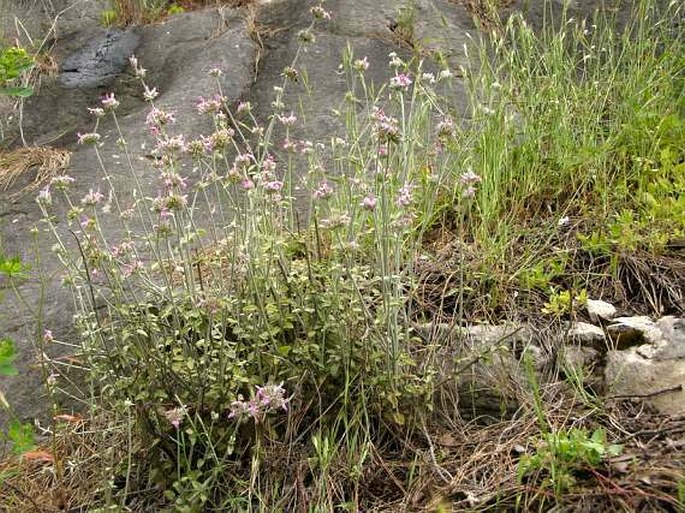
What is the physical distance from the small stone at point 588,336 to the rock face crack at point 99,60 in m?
3.93

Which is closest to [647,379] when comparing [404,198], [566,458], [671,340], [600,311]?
[671,340]

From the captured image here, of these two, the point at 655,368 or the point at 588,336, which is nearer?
the point at 655,368

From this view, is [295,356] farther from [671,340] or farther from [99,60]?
[99,60]

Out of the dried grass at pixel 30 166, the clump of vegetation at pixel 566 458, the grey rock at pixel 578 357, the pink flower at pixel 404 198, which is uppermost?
the pink flower at pixel 404 198

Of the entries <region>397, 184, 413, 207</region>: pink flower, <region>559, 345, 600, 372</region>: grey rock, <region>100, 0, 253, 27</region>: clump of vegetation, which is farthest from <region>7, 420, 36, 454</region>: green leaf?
<region>100, 0, 253, 27</region>: clump of vegetation

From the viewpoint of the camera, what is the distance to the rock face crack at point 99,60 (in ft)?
16.9

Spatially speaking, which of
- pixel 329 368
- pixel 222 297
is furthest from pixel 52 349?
pixel 329 368

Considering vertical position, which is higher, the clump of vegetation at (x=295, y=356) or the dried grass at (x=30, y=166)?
the clump of vegetation at (x=295, y=356)

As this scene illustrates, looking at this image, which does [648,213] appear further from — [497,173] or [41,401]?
[41,401]

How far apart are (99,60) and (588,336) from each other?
4251 millimetres

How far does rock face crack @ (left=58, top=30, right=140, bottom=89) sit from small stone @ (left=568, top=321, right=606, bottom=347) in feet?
12.9

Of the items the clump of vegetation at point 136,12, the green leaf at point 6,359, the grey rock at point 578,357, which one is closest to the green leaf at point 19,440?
the green leaf at point 6,359

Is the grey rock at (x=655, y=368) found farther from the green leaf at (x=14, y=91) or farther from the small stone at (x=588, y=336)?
the green leaf at (x=14, y=91)

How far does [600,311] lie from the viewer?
97.9 inches
